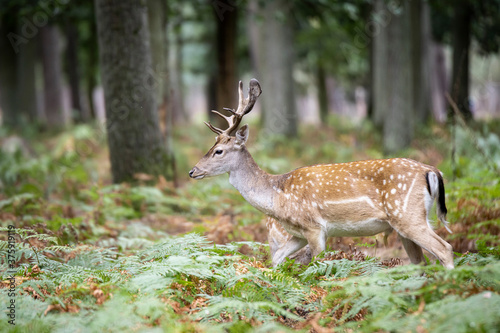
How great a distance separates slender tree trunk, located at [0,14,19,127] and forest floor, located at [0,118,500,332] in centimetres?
1304

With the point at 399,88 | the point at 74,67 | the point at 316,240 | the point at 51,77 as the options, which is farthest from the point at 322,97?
the point at 316,240

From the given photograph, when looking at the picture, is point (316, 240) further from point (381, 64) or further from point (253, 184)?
point (381, 64)

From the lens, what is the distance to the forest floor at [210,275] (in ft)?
11.5

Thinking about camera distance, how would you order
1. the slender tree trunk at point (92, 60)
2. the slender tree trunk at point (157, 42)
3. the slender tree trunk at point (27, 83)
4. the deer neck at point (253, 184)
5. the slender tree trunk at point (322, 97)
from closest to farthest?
the deer neck at point (253, 184)
the slender tree trunk at point (157, 42)
the slender tree trunk at point (27, 83)
the slender tree trunk at point (92, 60)
the slender tree trunk at point (322, 97)

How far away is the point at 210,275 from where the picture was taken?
13.8ft

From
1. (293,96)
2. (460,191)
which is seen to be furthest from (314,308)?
(293,96)

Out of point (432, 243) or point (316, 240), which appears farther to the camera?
point (316, 240)

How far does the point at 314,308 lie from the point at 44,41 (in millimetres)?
19263

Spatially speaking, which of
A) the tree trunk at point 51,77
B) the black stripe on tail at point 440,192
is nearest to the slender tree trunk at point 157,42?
the black stripe on tail at point 440,192

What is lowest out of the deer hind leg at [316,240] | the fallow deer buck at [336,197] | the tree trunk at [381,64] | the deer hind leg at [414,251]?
the deer hind leg at [414,251]

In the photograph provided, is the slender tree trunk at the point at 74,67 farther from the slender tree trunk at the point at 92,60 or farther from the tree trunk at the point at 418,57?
the tree trunk at the point at 418,57

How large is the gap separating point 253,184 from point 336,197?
1035 millimetres

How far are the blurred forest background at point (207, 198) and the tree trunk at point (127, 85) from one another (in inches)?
0.9

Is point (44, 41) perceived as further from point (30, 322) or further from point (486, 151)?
point (30, 322)
